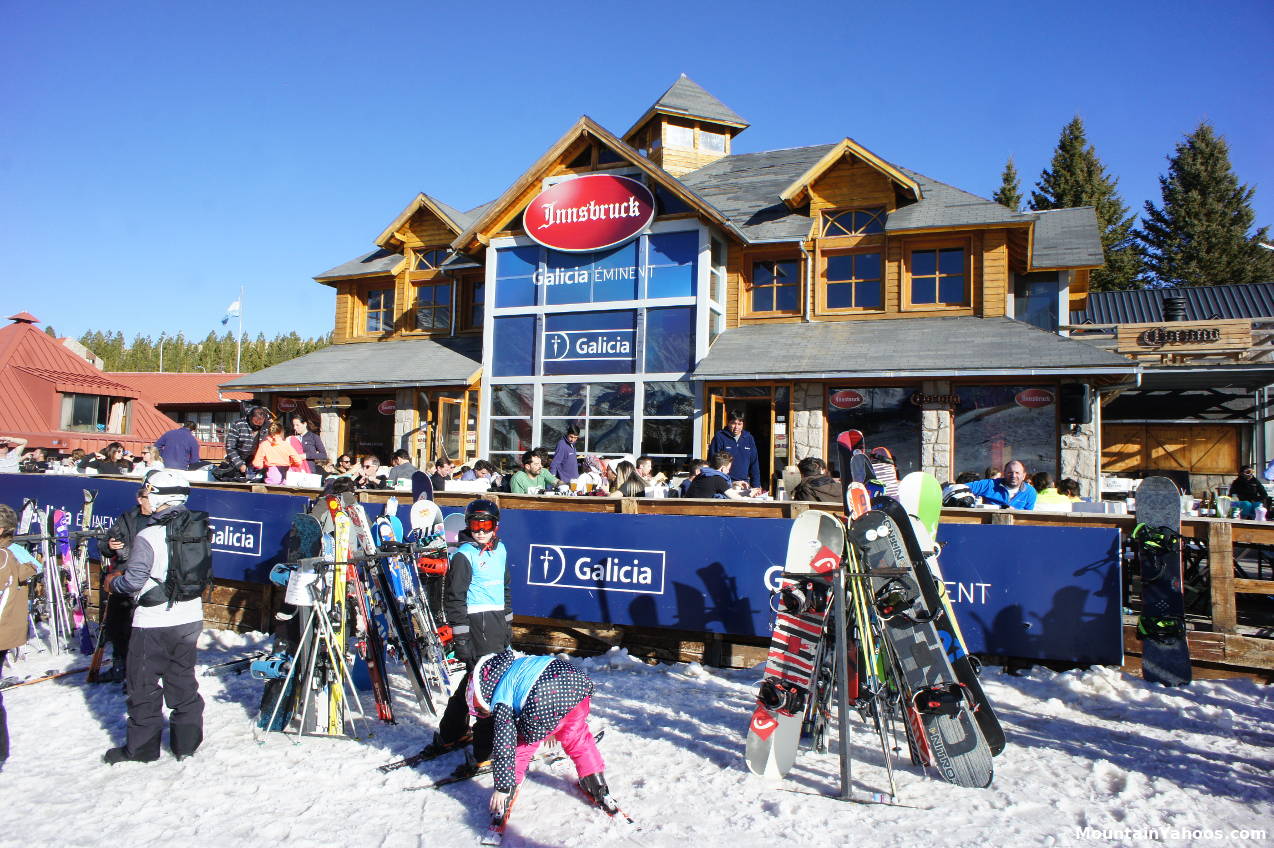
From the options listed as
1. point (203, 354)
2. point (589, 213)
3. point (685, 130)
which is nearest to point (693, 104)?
point (685, 130)

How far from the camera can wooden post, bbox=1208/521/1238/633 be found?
6324mm

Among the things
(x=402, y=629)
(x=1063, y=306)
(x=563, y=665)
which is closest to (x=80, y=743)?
(x=402, y=629)

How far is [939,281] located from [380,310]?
14138 mm

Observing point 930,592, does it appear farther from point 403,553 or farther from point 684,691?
point 403,553

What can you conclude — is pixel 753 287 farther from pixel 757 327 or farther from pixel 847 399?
pixel 847 399

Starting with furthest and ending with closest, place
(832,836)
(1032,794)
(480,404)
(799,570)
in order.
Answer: (480,404)
(799,570)
(1032,794)
(832,836)

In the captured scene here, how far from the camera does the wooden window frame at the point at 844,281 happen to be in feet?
53.4

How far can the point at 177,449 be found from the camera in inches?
442

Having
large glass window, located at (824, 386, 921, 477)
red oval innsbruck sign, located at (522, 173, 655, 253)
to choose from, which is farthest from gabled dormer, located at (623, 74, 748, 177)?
large glass window, located at (824, 386, 921, 477)

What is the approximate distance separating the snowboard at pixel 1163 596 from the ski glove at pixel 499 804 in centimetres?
508

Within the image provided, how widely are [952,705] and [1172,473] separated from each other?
21476 mm

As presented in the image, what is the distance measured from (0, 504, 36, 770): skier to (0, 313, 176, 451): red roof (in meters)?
35.5

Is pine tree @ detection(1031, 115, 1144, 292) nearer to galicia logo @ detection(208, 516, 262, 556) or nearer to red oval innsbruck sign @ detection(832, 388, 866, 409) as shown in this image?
red oval innsbruck sign @ detection(832, 388, 866, 409)

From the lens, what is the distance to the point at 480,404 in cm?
1811
